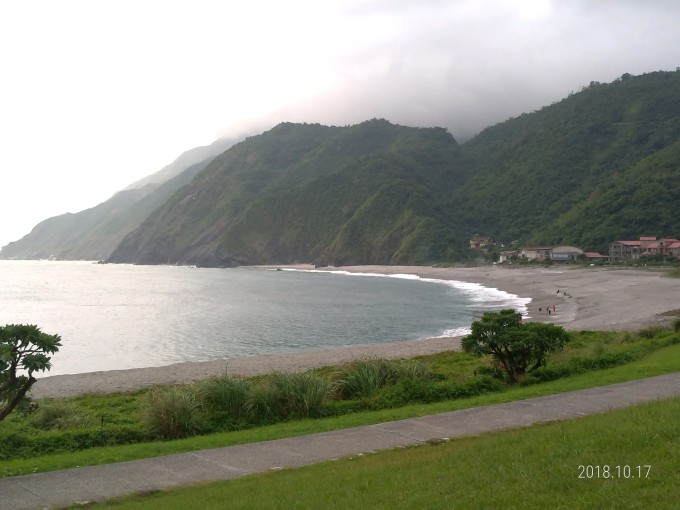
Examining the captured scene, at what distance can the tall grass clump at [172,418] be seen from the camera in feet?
35.5

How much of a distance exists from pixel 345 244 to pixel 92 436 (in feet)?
492

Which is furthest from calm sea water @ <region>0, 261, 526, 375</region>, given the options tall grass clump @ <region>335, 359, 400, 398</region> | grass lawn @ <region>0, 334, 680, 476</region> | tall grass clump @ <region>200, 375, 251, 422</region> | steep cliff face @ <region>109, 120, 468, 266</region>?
steep cliff face @ <region>109, 120, 468, 266</region>

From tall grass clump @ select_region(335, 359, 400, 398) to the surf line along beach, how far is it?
914 cm

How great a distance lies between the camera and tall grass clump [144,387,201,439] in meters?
10.8

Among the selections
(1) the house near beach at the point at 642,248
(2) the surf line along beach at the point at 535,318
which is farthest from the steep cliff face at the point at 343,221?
(2) the surf line along beach at the point at 535,318

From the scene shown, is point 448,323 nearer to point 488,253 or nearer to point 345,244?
point 488,253

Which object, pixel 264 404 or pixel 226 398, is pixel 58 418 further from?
pixel 264 404

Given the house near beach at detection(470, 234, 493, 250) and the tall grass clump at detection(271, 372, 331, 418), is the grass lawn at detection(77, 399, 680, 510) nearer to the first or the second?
the tall grass clump at detection(271, 372, 331, 418)

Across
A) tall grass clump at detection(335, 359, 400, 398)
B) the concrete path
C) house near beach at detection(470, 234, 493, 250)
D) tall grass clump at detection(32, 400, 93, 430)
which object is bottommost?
tall grass clump at detection(32, 400, 93, 430)

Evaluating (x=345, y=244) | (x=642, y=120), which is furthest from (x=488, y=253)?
(x=642, y=120)

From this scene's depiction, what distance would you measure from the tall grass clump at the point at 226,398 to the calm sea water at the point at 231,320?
21.1 metres

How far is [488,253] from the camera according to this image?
132000 mm

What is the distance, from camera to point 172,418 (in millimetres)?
10906

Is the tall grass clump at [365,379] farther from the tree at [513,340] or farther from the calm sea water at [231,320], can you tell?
the calm sea water at [231,320]
